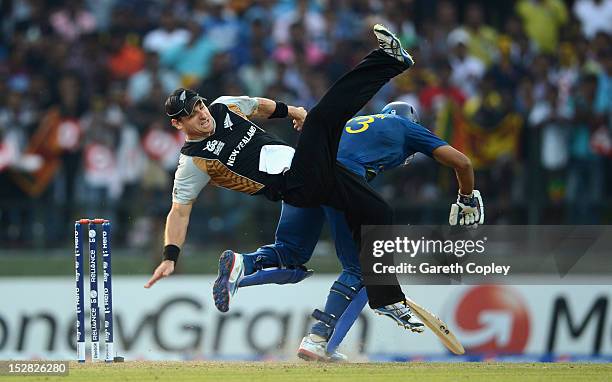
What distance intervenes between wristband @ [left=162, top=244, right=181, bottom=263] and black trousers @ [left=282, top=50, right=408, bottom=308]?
91 centimetres

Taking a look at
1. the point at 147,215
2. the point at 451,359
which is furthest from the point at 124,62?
the point at 451,359

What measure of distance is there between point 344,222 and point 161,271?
154cm

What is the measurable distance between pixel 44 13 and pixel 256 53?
319 cm

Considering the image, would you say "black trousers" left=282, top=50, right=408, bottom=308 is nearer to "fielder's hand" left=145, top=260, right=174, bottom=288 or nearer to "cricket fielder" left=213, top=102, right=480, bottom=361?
"cricket fielder" left=213, top=102, right=480, bottom=361

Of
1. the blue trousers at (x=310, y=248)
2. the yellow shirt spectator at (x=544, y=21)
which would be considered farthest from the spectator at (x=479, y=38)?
the blue trousers at (x=310, y=248)

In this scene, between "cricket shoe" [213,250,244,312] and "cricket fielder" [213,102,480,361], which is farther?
"cricket fielder" [213,102,480,361]

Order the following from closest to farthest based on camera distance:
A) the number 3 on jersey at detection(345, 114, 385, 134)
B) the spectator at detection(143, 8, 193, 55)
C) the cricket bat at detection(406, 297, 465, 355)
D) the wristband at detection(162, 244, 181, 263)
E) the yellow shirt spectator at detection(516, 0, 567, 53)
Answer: the wristband at detection(162, 244, 181, 263) → the cricket bat at detection(406, 297, 465, 355) → the number 3 on jersey at detection(345, 114, 385, 134) → the spectator at detection(143, 8, 193, 55) → the yellow shirt spectator at detection(516, 0, 567, 53)

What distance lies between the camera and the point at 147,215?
1583cm

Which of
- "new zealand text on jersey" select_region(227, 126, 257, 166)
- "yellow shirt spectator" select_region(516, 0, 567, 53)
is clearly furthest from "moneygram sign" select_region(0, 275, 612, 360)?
"yellow shirt spectator" select_region(516, 0, 567, 53)

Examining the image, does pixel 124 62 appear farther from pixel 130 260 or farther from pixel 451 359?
pixel 451 359

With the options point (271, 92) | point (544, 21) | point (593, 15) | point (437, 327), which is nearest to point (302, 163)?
point (437, 327)

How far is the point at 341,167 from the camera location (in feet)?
32.7

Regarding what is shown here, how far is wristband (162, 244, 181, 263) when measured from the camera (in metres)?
9.72

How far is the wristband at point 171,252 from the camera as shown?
31.9 feet
